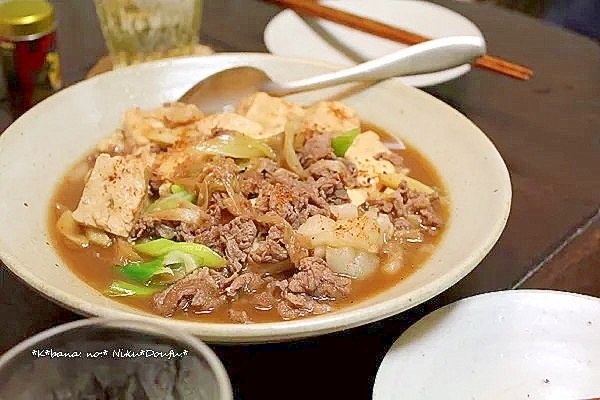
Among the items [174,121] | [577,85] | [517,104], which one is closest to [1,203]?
[174,121]

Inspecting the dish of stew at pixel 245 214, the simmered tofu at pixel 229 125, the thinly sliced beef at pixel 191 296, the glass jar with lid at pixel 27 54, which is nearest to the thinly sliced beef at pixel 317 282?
the dish of stew at pixel 245 214

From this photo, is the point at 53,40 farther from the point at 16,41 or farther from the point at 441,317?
the point at 441,317

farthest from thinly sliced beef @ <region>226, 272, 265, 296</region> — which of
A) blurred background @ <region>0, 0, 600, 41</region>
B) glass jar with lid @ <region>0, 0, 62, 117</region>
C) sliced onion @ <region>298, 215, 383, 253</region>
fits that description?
blurred background @ <region>0, 0, 600, 41</region>

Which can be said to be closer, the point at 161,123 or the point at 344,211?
the point at 344,211

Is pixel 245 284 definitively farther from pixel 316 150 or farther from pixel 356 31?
pixel 356 31

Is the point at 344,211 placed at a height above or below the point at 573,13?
above

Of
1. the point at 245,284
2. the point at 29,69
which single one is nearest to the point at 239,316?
the point at 245,284

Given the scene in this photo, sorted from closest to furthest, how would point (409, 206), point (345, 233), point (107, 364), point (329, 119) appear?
1. point (107, 364)
2. point (345, 233)
3. point (409, 206)
4. point (329, 119)
